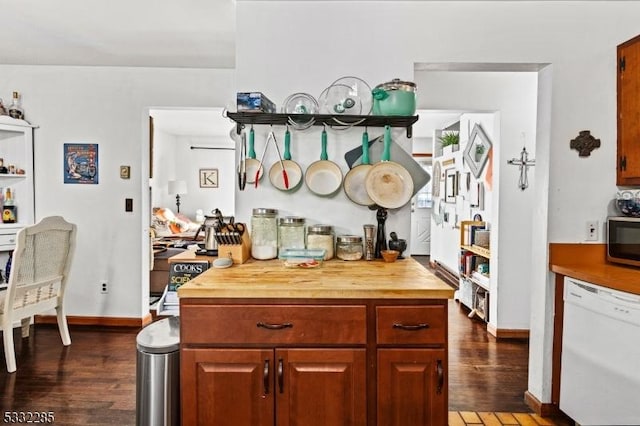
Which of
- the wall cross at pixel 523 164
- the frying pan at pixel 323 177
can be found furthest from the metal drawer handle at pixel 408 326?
the wall cross at pixel 523 164

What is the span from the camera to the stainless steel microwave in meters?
2.10

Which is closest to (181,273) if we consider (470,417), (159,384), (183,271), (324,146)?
(183,271)

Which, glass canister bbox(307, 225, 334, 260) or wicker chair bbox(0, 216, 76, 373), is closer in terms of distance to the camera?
glass canister bbox(307, 225, 334, 260)

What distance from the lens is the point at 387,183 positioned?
2.25 metres

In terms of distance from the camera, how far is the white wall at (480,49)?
2.28 m

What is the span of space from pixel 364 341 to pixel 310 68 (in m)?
1.52

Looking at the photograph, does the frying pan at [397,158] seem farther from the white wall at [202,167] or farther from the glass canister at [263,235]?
the white wall at [202,167]

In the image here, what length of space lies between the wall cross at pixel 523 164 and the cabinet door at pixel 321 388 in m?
2.66

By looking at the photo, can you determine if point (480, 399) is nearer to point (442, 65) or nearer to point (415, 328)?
point (415, 328)

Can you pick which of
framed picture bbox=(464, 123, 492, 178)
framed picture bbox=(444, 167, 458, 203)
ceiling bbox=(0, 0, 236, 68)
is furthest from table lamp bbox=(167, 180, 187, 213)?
framed picture bbox=(464, 123, 492, 178)

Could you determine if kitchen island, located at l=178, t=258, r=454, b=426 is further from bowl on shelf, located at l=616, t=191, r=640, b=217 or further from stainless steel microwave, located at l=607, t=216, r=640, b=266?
bowl on shelf, located at l=616, t=191, r=640, b=217

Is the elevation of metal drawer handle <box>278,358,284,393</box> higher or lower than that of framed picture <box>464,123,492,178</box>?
lower

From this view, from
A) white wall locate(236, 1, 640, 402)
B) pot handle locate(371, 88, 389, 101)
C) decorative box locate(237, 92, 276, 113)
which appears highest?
white wall locate(236, 1, 640, 402)

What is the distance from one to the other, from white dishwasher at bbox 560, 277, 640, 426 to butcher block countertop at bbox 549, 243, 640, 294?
43 mm
